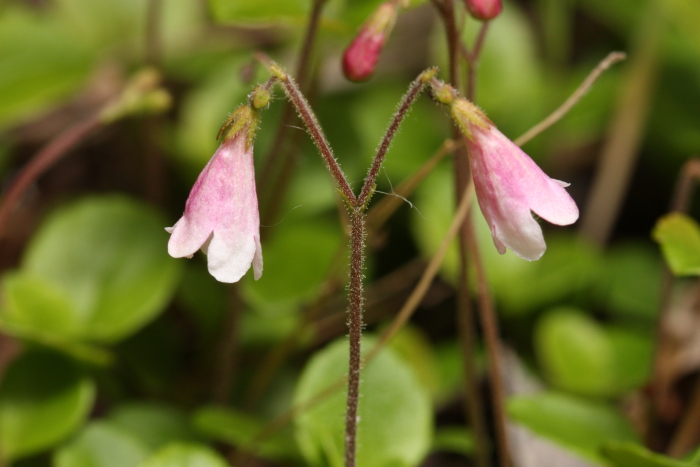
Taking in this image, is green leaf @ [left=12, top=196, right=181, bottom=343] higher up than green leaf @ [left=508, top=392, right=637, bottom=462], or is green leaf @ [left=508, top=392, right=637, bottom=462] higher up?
green leaf @ [left=12, top=196, right=181, bottom=343]

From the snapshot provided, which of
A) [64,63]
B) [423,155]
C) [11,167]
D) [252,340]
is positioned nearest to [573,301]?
[423,155]

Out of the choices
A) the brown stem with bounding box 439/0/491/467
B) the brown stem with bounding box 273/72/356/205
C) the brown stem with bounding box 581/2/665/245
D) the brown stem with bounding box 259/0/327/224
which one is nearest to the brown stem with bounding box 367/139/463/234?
the brown stem with bounding box 439/0/491/467

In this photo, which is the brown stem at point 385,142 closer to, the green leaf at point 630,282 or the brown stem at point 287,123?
the brown stem at point 287,123

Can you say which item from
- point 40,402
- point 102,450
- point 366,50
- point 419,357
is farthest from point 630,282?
point 40,402

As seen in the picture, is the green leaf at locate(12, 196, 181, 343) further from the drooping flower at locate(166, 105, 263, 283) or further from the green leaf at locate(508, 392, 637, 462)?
the green leaf at locate(508, 392, 637, 462)

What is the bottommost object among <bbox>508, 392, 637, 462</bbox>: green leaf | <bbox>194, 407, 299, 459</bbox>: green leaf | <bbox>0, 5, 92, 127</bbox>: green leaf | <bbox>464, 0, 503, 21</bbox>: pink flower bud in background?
<bbox>508, 392, 637, 462</bbox>: green leaf
